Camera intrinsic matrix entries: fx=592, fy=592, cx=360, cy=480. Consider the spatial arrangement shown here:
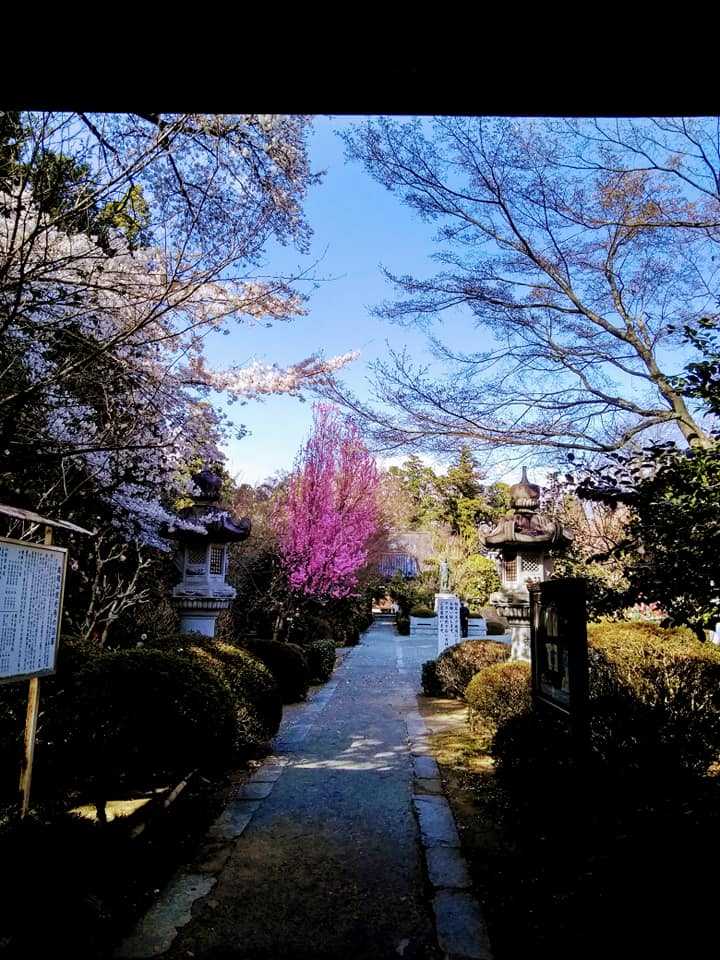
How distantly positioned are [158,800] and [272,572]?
36.0 ft

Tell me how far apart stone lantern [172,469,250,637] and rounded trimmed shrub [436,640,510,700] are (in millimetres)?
3891

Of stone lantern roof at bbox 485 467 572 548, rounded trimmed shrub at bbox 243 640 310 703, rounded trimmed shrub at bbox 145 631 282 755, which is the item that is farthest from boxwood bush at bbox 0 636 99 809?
stone lantern roof at bbox 485 467 572 548

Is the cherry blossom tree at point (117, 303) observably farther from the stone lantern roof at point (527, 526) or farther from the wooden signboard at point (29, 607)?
the stone lantern roof at point (527, 526)

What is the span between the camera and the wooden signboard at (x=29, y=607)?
3.27 m

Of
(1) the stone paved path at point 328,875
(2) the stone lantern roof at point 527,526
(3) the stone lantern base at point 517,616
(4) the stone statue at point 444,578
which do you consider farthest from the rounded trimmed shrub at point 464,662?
(4) the stone statue at point 444,578

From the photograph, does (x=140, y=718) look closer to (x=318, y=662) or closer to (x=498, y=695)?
(x=498, y=695)

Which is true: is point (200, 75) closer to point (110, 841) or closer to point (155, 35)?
point (155, 35)

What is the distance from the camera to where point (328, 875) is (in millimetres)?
3555

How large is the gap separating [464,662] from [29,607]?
25.6ft

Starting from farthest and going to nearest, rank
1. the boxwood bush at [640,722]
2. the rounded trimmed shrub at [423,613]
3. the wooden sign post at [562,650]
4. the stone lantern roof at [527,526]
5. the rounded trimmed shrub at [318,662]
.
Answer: the rounded trimmed shrub at [423,613]
the rounded trimmed shrub at [318,662]
the stone lantern roof at [527,526]
the boxwood bush at [640,722]
the wooden sign post at [562,650]

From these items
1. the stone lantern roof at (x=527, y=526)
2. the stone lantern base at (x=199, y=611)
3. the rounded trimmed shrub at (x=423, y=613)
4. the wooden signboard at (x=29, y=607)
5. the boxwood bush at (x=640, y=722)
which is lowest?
the rounded trimmed shrub at (x=423, y=613)

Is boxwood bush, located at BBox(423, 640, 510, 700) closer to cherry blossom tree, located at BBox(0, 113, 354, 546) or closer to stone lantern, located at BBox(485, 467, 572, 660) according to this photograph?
stone lantern, located at BBox(485, 467, 572, 660)

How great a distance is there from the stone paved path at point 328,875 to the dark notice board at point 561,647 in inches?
48.1

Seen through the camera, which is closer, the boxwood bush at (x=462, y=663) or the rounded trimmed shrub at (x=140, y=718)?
the rounded trimmed shrub at (x=140, y=718)
